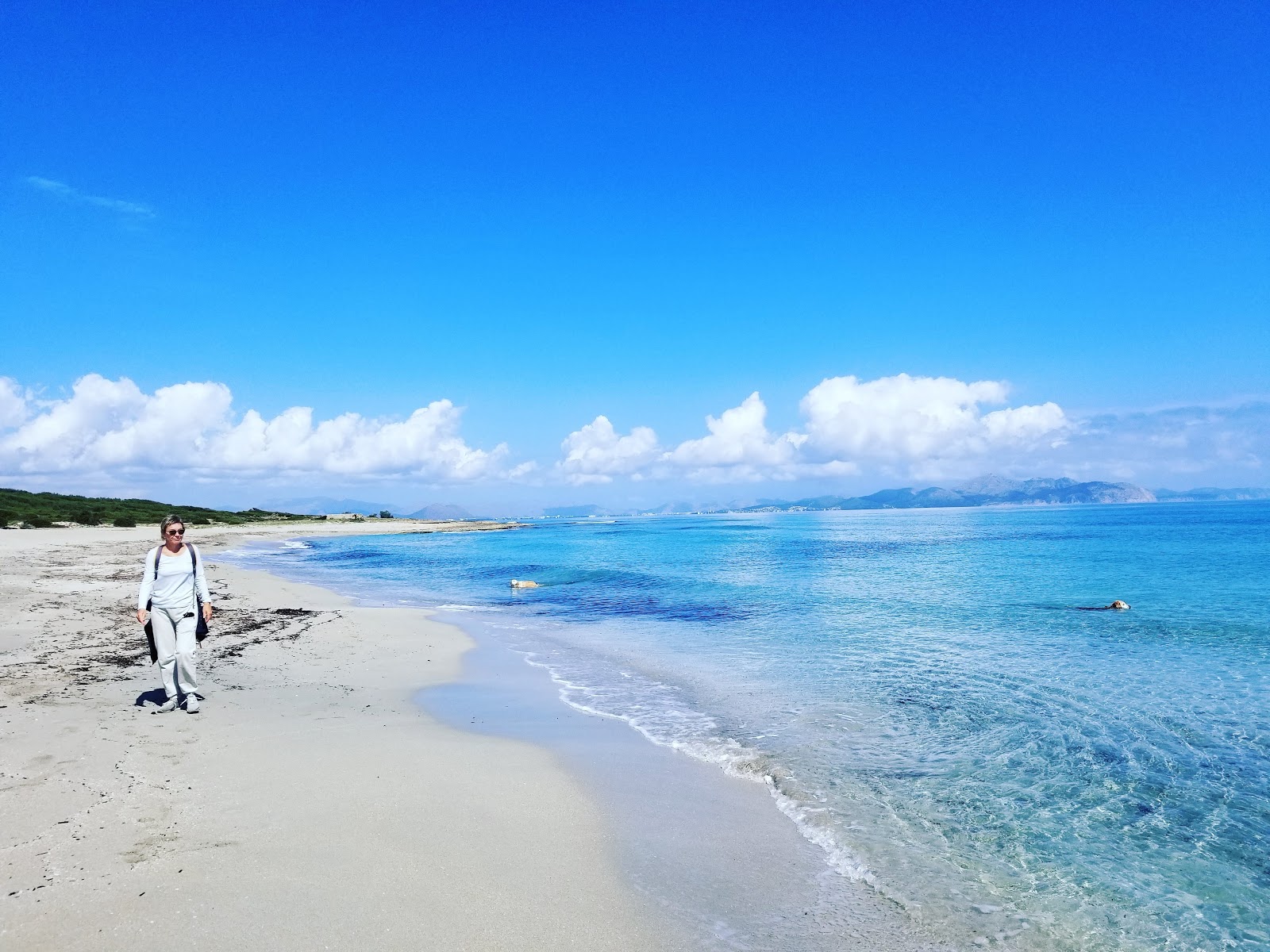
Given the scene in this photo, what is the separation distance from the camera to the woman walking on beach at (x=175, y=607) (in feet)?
33.5

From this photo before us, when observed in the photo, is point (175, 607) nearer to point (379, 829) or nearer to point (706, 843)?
point (379, 829)

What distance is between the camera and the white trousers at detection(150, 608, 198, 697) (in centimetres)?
1024

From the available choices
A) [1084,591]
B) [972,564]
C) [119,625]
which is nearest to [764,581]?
[1084,591]

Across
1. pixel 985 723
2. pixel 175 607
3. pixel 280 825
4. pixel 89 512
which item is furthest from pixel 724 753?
pixel 89 512

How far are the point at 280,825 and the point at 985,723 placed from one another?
34.2ft

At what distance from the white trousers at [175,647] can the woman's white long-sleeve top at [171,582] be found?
135 mm

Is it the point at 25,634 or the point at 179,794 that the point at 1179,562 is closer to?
the point at 179,794

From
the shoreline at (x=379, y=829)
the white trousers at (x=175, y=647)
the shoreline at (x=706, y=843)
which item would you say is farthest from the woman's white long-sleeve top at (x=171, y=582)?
the shoreline at (x=706, y=843)

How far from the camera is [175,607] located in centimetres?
1034

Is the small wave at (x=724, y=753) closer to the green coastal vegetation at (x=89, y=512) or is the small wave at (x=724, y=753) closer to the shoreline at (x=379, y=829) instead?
the shoreline at (x=379, y=829)

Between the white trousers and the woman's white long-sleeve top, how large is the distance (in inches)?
5.3

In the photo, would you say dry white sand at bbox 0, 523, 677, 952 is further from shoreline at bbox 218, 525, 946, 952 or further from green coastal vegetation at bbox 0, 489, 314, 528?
green coastal vegetation at bbox 0, 489, 314, 528

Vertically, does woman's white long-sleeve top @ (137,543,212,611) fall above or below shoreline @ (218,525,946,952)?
above

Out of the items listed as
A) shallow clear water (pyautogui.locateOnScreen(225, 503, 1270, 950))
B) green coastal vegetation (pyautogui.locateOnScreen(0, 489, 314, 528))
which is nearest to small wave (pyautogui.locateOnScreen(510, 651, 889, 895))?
shallow clear water (pyautogui.locateOnScreen(225, 503, 1270, 950))
